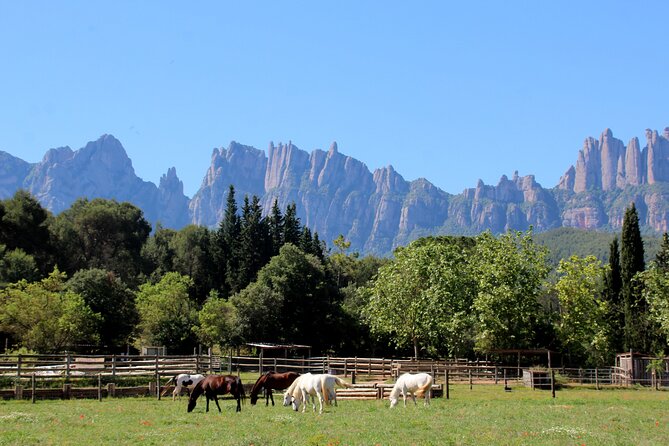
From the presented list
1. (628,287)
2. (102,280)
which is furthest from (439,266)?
(102,280)

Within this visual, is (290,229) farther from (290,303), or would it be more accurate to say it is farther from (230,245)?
(290,303)

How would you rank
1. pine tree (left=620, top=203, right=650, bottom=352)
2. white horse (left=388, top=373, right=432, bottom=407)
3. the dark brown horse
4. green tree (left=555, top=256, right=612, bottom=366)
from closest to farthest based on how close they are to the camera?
white horse (left=388, top=373, right=432, bottom=407), the dark brown horse, green tree (left=555, top=256, right=612, bottom=366), pine tree (left=620, top=203, right=650, bottom=352)

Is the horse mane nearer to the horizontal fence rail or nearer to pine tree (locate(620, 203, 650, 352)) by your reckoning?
the horizontal fence rail

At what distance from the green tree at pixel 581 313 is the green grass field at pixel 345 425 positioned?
89.9ft

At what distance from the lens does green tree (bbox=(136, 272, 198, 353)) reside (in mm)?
59688

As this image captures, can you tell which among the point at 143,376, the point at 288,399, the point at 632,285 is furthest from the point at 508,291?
the point at 288,399

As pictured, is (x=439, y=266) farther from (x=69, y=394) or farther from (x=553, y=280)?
(x=69, y=394)

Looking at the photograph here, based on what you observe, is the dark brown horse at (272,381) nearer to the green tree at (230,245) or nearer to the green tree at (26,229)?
the green tree at (26,229)

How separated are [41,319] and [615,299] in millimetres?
46575

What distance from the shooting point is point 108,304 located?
59.1 meters

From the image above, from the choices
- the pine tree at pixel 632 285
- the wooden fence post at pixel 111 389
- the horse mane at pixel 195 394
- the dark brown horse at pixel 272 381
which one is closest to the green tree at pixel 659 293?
the pine tree at pixel 632 285

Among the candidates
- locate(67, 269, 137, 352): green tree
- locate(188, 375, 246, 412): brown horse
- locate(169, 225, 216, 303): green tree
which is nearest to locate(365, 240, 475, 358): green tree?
locate(67, 269, 137, 352): green tree

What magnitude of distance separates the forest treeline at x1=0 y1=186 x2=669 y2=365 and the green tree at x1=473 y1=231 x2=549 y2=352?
93 mm

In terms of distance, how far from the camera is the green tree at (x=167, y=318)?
196 feet
